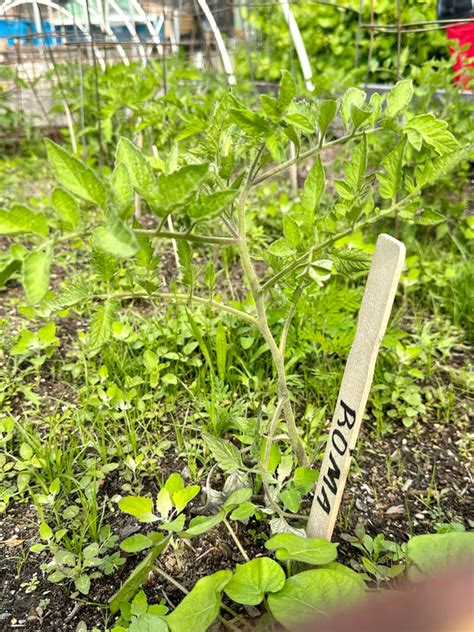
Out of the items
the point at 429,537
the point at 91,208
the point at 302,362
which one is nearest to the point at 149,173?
the point at 429,537

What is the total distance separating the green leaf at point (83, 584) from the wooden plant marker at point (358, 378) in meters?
0.41

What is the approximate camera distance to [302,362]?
1570 millimetres

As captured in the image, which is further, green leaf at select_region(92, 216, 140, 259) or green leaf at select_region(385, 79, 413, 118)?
green leaf at select_region(385, 79, 413, 118)

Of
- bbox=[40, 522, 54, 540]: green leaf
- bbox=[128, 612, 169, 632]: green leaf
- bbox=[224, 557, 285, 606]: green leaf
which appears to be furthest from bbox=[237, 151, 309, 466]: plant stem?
bbox=[40, 522, 54, 540]: green leaf

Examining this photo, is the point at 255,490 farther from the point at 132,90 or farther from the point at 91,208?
the point at 91,208

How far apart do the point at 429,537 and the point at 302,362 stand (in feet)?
2.33

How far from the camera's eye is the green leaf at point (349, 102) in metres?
0.91

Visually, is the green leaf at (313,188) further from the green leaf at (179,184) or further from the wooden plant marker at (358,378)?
the green leaf at (179,184)

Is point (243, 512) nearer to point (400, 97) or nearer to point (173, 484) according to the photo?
point (173, 484)

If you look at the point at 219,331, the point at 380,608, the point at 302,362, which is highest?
the point at 380,608

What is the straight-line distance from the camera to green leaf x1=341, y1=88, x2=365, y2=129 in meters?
0.91

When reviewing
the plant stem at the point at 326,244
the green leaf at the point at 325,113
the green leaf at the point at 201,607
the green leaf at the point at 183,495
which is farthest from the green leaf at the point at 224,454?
the green leaf at the point at 325,113

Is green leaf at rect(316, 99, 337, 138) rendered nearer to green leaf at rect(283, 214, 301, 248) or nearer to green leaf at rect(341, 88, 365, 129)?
green leaf at rect(341, 88, 365, 129)

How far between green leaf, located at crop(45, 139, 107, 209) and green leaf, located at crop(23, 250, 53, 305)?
0.09 m
